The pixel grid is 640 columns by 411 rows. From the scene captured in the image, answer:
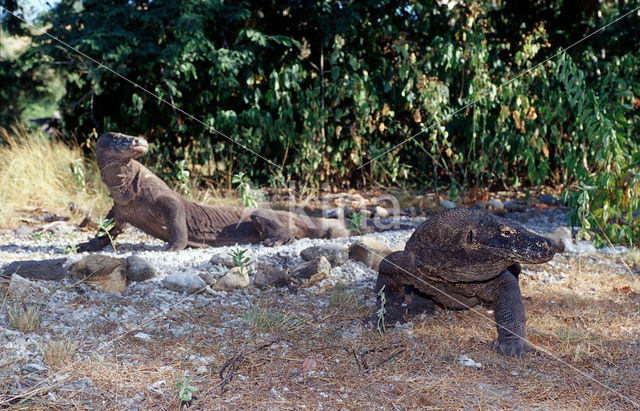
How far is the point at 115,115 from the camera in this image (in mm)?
9156

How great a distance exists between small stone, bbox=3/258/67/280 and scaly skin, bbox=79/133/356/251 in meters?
1.38

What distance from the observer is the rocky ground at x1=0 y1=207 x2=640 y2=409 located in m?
2.46

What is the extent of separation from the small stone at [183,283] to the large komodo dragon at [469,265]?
115 centimetres

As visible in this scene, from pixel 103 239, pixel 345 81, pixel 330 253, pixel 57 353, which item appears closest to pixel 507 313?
pixel 330 253

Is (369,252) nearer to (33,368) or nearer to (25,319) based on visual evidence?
(25,319)

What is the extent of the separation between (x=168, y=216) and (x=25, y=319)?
88.0 inches

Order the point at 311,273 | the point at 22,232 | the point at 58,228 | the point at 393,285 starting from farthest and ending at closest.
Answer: the point at 58,228
the point at 22,232
the point at 311,273
the point at 393,285

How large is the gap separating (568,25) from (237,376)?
7.93m

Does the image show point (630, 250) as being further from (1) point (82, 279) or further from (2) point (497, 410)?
(1) point (82, 279)

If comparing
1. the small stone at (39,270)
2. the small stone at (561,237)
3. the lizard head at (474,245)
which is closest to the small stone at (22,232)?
the small stone at (39,270)

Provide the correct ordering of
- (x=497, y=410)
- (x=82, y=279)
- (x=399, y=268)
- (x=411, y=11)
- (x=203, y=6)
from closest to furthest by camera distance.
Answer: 1. (x=497, y=410)
2. (x=399, y=268)
3. (x=82, y=279)
4. (x=203, y=6)
5. (x=411, y=11)

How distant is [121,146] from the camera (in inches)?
192

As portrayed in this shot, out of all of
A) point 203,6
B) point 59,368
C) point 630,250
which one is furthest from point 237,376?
point 203,6

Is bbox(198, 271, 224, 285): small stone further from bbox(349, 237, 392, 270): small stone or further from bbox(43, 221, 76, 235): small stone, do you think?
bbox(43, 221, 76, 235): small stone
